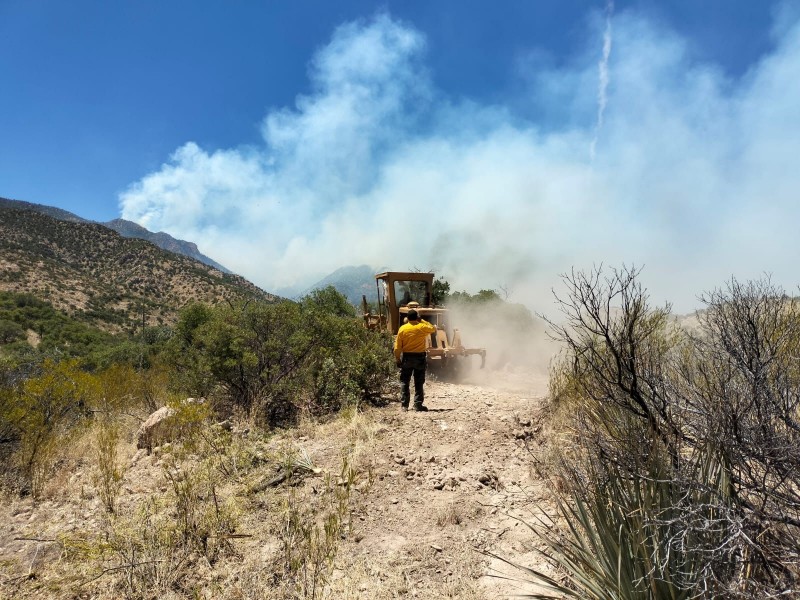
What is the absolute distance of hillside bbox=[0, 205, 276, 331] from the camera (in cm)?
4516

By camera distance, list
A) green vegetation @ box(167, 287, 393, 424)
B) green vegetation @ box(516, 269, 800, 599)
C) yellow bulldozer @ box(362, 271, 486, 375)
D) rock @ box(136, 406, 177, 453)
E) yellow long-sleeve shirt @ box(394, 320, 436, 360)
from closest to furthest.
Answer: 1. green vegetation @ box(516, 269, 800, 599)
2. rock @ box(136, 406, 177, 453)
3. yellow long-sleeve shirt @ box(394, 320, 436, 360)
4. green vegetation @ box(167, 287, 393, 424)
5. yellow bulldozer @ box(362, 271, 486, 375)

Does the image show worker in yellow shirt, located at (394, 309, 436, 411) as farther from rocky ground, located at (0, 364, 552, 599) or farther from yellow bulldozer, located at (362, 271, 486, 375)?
yellow bulldozer, located at (362, 271, 486, 375)

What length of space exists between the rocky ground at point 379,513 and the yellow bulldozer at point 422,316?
4678 millimetres

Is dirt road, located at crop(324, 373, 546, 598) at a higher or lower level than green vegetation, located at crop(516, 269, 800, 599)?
lower

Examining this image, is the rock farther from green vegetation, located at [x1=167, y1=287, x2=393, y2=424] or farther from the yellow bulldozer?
the yellow bulldozer

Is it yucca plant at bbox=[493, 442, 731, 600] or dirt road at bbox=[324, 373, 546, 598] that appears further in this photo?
dirt road at bbox=[324, 373, 546, 598]

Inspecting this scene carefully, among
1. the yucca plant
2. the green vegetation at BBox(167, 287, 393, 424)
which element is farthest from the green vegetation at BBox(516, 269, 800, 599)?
the green vegetation at BBox(167, 287, 393, 424)

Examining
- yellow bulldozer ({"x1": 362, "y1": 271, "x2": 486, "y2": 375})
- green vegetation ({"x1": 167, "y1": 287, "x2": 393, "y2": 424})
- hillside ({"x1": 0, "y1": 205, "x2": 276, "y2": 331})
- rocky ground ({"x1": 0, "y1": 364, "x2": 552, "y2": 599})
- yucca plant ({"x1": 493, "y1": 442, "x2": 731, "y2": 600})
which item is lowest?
rocky ground ({"x1": 0, "y1": 364, "x2": 552, "y2": 599})

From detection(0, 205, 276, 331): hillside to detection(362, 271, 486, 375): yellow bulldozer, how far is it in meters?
34.0

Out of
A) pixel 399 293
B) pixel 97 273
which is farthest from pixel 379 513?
pixel 97 273

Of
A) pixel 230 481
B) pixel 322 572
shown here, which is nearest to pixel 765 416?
pixel 322 572

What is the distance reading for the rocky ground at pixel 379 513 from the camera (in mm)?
3242

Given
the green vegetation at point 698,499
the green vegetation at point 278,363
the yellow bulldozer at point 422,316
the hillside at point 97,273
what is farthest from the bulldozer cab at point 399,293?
the hillside at point 97,273

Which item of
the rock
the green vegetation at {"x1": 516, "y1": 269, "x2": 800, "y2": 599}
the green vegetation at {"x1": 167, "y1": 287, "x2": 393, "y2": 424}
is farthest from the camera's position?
the green vegetation at {"x1": 167, "y1": 287, "x2": 393, "y2": 424}
